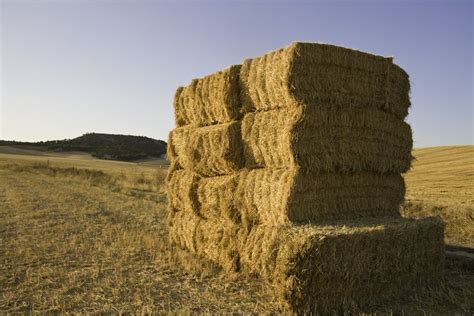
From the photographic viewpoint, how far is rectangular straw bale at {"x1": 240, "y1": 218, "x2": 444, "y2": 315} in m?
6.08

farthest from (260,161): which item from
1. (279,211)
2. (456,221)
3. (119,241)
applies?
(456,221)

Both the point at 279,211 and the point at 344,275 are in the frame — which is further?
the point at 279,211

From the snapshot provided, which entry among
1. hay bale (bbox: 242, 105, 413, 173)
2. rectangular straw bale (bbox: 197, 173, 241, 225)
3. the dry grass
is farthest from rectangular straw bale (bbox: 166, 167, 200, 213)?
the dry grass

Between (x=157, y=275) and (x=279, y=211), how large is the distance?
7.69ft

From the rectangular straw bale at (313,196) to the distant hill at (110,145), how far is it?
260ft

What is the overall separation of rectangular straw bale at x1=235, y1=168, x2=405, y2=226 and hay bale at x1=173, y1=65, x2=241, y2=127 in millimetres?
1192

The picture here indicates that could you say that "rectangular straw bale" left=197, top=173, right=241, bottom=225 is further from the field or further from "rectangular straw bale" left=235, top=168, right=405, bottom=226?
the field

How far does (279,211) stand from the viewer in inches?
279

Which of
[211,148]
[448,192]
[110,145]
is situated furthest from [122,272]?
[110,145]

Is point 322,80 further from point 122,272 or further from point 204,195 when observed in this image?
point 122,272

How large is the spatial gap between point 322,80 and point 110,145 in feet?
314

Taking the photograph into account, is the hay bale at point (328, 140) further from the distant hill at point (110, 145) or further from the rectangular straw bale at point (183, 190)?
the distant hill at point (110, 145)

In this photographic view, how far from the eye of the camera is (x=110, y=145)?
3903 inches

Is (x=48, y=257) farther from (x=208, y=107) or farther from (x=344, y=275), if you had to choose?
(x=344, y=275)
